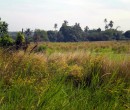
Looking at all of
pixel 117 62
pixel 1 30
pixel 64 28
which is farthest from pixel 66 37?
pixel 117 62

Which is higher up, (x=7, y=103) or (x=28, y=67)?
(x=28, y=67)

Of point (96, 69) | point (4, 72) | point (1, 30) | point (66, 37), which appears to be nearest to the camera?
point (4, 72)

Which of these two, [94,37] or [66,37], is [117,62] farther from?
[66,37]

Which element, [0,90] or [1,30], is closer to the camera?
[0,90]

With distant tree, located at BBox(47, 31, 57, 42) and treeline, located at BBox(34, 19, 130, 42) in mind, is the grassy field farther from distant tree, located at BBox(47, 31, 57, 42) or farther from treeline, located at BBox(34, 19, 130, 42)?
distant tree, located at BBox(47, 31, 57, 42)

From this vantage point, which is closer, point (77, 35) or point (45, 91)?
point (45, 91)

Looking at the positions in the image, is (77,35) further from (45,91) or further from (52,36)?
(45,91)

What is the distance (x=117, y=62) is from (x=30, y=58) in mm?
3235

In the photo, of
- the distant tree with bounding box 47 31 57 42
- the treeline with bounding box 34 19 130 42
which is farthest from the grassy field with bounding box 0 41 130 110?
the distant tree with bounding box 47 31 57 42

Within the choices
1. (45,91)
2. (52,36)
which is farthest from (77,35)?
(45,91)

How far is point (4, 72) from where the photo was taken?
15.5ft

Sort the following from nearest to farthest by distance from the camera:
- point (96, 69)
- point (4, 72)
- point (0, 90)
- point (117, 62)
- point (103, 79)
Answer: point (0, 90), point (4, 72), point (103, 79), point (96, 69), point (117, 62)

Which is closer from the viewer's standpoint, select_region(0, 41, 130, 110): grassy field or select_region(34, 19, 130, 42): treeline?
select_region(0, 41, 130, 110): grassy field

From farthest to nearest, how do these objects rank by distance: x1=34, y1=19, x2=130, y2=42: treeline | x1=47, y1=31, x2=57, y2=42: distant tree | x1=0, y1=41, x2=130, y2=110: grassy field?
x1=47, y1=31, x2=57, y2=42: distant tree
x1=34, y1=19, x2=130, y2=42: treeline
x1=0, y1=41, x2=130, y2=110: grassy field
